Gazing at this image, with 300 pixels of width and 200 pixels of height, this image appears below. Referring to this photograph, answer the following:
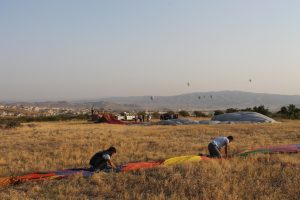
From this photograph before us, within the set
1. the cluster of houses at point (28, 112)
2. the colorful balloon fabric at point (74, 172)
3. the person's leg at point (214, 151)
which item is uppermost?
the person's leg at point (214, 151)

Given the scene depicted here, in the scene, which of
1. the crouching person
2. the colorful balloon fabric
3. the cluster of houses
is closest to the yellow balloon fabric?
the colorful balloon fabric

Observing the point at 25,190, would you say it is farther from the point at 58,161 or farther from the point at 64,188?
the point at 58,161

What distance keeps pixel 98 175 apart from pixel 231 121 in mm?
31190

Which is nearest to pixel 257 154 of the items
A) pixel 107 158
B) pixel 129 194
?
pixel 107 158

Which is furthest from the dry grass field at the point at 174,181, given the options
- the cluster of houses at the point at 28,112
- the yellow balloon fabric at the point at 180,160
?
the cluster of houses at the point at 28,112

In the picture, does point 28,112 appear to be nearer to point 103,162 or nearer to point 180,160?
point 180,160

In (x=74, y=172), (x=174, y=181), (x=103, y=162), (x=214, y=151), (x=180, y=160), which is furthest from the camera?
(x=214, y=151)

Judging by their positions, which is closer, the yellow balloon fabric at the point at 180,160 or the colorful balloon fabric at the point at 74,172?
the colorful balloon fabric at the point at 74,172

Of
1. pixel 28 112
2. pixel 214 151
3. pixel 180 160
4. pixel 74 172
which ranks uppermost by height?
pixel 214 151

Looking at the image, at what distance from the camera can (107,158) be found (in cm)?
1388

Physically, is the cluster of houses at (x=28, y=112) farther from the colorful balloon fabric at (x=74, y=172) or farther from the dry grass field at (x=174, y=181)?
the dry grass field at (x=174, y=181)

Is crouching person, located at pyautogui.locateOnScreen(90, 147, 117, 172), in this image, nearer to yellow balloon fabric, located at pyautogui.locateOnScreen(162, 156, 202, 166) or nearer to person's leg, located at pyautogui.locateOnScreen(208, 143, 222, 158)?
yellow balloon fabric, located at pyautogui.locateOnScreen(162, 156, 202, 166)

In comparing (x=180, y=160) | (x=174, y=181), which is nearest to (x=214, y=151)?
(x=180, y=160)

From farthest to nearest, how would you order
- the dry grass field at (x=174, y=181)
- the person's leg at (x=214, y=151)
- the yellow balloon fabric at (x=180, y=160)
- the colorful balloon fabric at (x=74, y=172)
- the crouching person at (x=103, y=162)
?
the person's leg at (x=214, y=151) → the yellow balloon fabric at (x=180, y=160) → the crouching person at (x=103, y=162) → the colorful balloon fabric at (x=74, y=172) → the dry grass field at (x=174, y=181)
